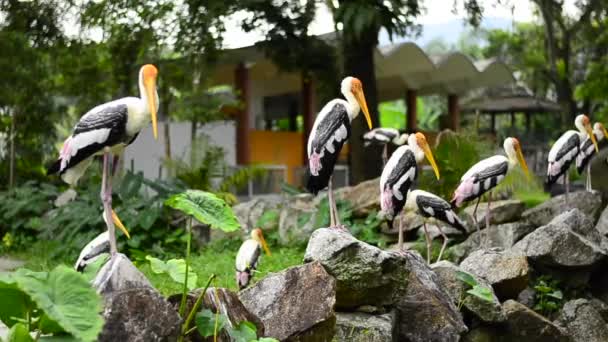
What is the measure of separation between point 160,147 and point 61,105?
8.21 feet

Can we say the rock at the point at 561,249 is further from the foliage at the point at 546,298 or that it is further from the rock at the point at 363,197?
the rock at the point at 363,197

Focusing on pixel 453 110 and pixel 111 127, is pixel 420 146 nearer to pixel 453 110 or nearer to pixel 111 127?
pixel 111 127

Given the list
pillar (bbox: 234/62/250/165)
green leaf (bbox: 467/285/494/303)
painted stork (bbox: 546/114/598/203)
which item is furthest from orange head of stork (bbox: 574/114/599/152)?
pillar (bbox: 234/62/250/165)

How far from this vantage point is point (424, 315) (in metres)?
6.62

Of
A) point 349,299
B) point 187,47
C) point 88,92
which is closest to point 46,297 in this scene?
point 349,299

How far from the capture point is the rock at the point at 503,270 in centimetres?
801

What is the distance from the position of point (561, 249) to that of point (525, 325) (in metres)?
1.40

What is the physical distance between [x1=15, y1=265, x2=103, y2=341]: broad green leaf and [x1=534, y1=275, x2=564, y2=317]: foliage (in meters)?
5.82

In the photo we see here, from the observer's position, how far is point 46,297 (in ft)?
12.5

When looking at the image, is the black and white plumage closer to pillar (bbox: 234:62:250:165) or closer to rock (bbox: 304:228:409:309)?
rock (bbox: 304:228:409:309)

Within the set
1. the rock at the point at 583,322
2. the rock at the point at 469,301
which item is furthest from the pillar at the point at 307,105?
the rock at the point at 469,301

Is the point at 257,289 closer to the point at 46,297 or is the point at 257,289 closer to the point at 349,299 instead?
the point at 349,299

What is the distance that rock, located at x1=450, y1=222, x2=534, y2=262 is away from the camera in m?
9.83

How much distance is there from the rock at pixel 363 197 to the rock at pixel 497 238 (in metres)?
1.59
